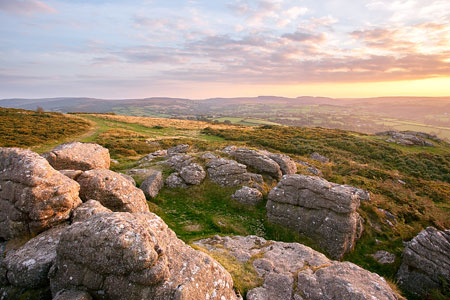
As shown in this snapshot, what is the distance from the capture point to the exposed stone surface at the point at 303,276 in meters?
9.15

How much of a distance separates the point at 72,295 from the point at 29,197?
504 centimetres

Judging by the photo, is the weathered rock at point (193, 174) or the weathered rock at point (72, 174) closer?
the weathered rock at point (72, 174)

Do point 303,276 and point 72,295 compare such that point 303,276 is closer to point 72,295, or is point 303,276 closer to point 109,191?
point 72,295

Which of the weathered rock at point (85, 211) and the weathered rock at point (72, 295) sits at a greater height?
the weathered rock at point (85, 211)

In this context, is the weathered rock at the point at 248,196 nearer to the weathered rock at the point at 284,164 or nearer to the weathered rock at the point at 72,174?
the weathered rock at the point at 284,164

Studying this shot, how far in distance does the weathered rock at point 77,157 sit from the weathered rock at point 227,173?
10.1 meters

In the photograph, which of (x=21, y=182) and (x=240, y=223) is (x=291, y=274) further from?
(x=21, y=182)

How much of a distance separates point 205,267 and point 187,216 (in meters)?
9.56

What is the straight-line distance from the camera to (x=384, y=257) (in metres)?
15.5

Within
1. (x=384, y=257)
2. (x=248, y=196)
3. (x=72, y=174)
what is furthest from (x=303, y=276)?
(x=72, y=174)

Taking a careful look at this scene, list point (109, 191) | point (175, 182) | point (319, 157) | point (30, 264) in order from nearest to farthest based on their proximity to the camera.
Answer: point (30, 264) → point (109, 191) → point (175, 182) → point (319, 157)

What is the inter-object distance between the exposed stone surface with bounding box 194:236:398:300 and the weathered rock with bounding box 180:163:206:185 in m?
9.11

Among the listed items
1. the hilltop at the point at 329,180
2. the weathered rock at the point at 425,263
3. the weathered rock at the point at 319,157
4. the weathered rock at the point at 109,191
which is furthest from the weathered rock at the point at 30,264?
the weathered rock at the point at 319,157

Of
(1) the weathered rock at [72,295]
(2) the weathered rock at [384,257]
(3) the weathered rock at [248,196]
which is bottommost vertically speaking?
(2) the weathered rock at [384,257]
